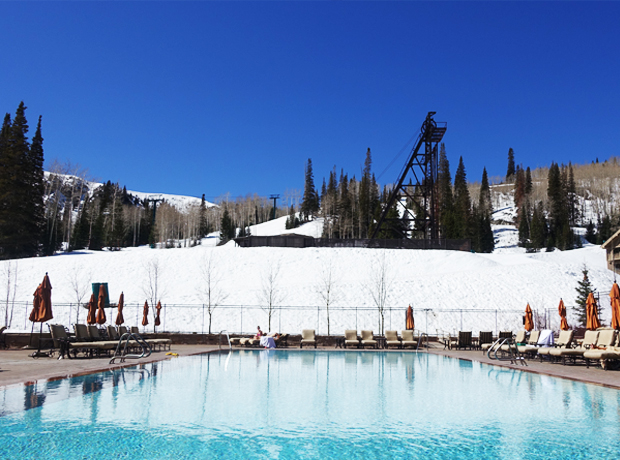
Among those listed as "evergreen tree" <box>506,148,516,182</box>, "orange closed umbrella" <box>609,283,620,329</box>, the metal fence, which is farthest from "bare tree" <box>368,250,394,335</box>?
"evergreen tree" <box>506,148,516,182</box>

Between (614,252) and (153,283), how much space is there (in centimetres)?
3786

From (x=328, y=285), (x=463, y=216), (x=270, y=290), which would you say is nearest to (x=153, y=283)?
(x=270, y=290)

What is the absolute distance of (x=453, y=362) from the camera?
1614 cm

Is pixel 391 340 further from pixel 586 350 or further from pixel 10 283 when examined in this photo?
pixel 10 283

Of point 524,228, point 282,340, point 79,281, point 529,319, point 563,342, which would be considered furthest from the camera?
point 524,228

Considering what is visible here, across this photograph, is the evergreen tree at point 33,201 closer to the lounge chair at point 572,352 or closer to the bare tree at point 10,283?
the bare tree at point 10,283

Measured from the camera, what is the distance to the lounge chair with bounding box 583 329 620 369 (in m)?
13.2

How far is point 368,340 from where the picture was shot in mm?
22578

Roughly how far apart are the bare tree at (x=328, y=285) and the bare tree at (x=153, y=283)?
11170mm

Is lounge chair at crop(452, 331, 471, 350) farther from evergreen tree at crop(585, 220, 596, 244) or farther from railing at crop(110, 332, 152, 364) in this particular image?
evergreen tree at crop(585, 220, 596, 244)

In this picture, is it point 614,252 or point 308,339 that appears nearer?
point 308,339

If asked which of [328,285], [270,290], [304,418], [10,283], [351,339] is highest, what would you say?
[10,283]

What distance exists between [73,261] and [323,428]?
132ft

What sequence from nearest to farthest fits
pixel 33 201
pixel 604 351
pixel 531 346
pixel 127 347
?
1. pixel 604 351
2. pixel 127 347
3. pixel 531 346
4. pixel 33 201
